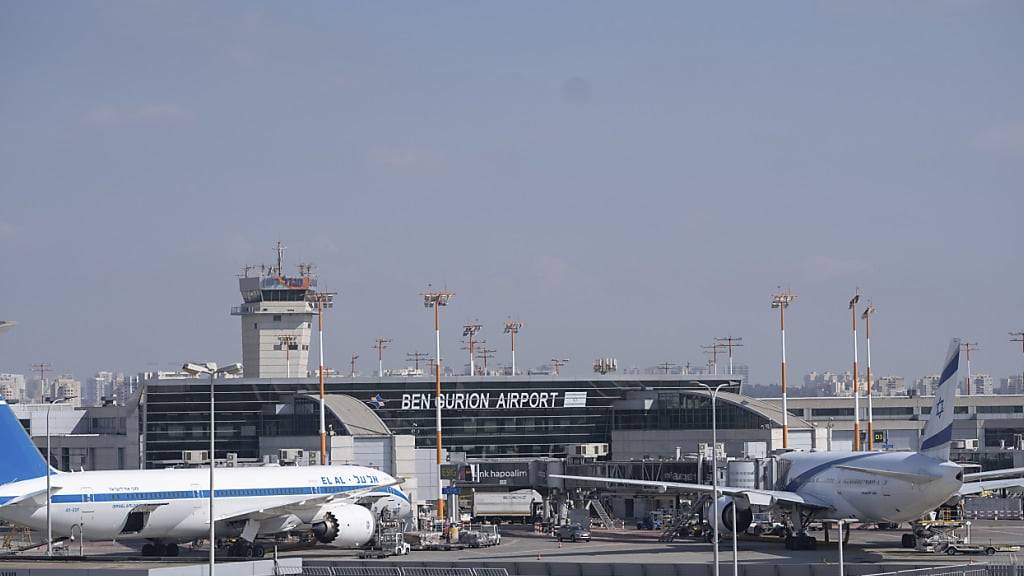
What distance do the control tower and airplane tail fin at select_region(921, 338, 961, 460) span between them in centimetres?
9278

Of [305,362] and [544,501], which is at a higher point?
[305,362]

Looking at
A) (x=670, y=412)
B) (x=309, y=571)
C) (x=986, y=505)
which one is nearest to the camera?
(x=309, y=571)

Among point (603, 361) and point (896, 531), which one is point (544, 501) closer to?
point (896, 531)

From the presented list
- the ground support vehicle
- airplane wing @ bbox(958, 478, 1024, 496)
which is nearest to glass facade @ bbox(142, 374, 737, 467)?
→ the ground support vehicle

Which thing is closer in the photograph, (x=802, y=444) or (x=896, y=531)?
(x=896, y=531)

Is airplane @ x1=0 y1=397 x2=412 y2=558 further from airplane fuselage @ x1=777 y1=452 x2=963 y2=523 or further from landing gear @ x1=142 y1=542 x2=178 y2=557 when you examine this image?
airplane fuselage @ x1=777 y1=452 x2=963 y2=523

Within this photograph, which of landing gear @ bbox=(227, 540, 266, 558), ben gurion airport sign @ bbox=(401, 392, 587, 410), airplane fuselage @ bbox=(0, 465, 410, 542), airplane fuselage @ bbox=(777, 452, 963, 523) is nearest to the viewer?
airplane fuselage @ bbox=(777, 452, 963, 523)

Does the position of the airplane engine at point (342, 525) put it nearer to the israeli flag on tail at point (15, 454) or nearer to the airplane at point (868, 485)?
the airplane at point (868, 485)

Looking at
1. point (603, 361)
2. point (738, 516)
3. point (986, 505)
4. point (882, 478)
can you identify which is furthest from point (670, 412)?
point (882, 478)

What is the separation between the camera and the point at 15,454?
73.5 meters

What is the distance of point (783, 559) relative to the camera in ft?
249

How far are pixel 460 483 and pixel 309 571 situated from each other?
4441 centimetres

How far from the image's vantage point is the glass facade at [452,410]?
133625 millimetres

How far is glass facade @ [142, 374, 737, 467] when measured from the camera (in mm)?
133625
